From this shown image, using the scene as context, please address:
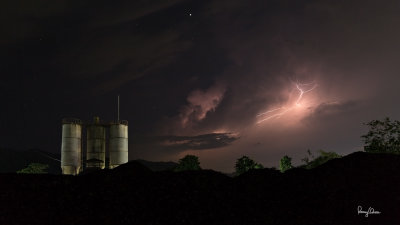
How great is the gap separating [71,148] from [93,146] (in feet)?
10.9

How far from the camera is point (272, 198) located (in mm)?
13977

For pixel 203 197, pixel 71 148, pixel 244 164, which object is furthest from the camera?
pixel 71 148

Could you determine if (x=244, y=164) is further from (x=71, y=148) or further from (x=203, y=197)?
(x=71, y=148)

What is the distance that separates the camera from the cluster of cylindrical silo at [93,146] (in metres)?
56.8

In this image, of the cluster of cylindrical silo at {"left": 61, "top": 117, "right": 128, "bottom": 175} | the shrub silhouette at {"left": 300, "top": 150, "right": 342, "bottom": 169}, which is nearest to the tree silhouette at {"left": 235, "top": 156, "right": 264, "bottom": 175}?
the shrub silhouette at {"left": 300, "top": 150, "right": 342, "bottom": 169}

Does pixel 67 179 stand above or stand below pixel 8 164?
below

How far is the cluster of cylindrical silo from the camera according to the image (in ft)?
186

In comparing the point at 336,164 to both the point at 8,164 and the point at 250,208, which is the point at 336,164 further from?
the point at 8,164

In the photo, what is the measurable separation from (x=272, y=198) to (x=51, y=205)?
25.6 feet

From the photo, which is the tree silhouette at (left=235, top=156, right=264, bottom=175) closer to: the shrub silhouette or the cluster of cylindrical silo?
the shrub silhouette

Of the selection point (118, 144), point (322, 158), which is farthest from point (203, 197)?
point (118, 144)

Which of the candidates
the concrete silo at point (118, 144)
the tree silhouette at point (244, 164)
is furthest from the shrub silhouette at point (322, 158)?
the concrete silo at point (118, 144)

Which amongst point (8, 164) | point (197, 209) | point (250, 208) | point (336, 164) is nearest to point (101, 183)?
point (197, 209)

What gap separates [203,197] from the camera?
13.7 meters
